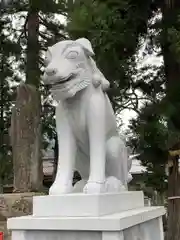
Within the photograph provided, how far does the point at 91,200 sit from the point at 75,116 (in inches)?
14.1

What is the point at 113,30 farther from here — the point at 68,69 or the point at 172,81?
the point at 68,69

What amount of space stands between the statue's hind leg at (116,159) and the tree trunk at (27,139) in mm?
2578

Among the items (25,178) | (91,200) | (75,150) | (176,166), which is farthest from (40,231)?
(25,178)

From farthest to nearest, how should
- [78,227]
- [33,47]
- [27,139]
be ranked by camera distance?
[33,47]
[27,139]
[78,227]

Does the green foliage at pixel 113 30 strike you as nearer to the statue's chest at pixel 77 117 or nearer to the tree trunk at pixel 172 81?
the tree trunk at pixel 172 81

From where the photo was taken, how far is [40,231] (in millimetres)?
1440

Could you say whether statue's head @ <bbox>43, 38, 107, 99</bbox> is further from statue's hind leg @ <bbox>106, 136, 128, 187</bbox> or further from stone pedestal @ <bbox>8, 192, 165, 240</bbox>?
stone pedestal @ <bbox>8, 192, 165, 240</bbox>

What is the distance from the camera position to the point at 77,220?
137 centimetres

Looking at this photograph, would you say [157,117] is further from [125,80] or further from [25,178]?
[25,178]

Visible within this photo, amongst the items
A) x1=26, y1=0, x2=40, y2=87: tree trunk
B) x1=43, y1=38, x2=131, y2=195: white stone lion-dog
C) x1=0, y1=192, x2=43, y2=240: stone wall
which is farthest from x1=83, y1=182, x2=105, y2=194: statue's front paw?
x1=26, y1=0, x2=40, y2=87: tree trunk

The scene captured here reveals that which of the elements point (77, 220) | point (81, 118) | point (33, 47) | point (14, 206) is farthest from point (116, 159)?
point (33, 47)

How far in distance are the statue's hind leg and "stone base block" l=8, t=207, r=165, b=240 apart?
8.5 inches

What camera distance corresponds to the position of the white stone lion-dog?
151 centimetres

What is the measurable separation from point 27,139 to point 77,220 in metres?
3.01
